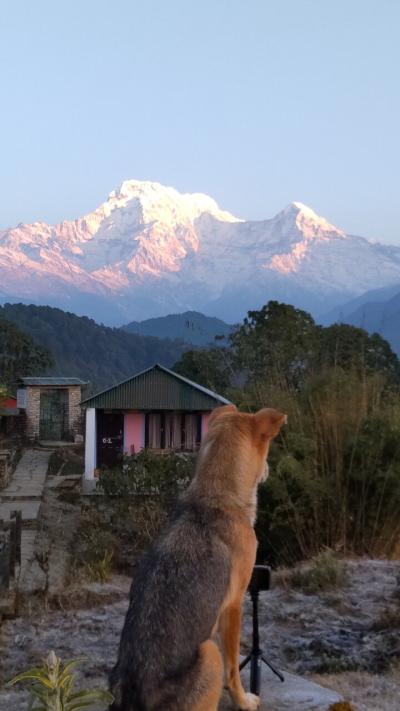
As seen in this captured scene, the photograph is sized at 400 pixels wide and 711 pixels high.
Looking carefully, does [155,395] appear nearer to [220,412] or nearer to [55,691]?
[220,412]

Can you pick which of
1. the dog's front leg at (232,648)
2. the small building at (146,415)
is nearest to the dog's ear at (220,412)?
the dog's front leg at (232,648)

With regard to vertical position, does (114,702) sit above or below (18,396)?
below

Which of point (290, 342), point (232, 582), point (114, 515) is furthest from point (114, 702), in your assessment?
point (290, 342)

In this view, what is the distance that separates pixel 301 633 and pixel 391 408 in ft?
12.0

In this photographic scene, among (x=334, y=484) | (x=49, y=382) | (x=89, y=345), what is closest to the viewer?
(x=334, y=484)

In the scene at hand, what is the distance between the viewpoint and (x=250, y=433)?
350cm

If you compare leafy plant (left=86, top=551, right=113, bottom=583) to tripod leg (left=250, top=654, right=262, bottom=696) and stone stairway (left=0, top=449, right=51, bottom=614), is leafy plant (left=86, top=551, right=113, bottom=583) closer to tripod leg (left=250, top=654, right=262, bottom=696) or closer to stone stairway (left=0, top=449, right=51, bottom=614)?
stone stairway (left=0, top=449, right=51, bottom=614)

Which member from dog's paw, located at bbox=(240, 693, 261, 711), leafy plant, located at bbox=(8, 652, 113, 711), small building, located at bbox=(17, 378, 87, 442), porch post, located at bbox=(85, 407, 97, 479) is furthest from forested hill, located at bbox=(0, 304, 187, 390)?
leafy plant, located at bbox=(8, 652, 113, 711)

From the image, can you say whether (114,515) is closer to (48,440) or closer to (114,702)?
(114,702)

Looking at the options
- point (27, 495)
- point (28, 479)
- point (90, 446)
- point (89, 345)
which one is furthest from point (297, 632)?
point (89, 345)

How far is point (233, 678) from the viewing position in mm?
3748

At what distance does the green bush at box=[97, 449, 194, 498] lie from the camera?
14.7 metres

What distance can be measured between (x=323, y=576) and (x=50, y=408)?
34717mm

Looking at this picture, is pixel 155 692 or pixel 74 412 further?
pixel 74 412
